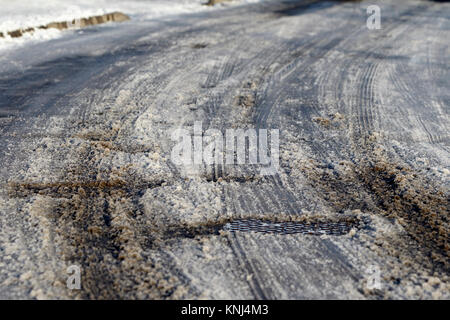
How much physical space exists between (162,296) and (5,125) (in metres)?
3.07

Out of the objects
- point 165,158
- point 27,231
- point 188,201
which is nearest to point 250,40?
point 165,158

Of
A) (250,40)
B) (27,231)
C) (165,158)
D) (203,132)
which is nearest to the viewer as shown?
(27,231)

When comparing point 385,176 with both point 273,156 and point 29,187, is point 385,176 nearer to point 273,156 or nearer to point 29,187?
point 273,156

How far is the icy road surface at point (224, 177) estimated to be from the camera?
265cm

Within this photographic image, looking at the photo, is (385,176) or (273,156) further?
(273,156)

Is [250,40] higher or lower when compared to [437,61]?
→ higher

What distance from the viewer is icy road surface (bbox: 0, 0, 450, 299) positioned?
265 cm

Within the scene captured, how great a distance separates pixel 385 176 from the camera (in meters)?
3.67

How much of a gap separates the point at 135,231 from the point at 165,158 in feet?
3.47

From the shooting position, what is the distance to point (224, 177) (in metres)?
3.66
